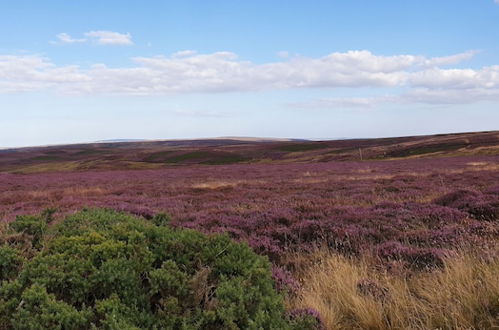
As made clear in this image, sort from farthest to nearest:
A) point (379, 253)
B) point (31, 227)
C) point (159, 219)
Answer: point (379, 253)
point (159, 219)
point (31, 227)

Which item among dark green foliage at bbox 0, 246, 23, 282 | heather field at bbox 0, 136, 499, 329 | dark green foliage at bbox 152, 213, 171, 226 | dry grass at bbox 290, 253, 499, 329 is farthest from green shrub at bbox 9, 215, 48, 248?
dry grass at bbox 290, 253, 499, 329

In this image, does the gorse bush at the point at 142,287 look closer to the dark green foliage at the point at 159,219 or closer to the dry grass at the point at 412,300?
the dry grass at the point at 412,300

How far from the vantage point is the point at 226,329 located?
10.7ft

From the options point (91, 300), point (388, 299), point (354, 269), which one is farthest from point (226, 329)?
point (354, 269)

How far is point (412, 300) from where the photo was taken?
4.22m

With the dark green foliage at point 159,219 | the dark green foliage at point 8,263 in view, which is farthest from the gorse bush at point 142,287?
the dark green foliage at point 159,219

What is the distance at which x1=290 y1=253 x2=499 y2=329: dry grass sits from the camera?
3.97m

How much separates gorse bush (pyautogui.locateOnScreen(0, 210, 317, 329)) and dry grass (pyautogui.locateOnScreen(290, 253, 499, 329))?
2.77 feet

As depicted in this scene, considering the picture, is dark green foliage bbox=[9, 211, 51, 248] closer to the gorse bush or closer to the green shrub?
the green shrub

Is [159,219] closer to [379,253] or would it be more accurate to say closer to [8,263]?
[8,263]

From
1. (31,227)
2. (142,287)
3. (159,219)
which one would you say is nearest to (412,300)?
(142,287)

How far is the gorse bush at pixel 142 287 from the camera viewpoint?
323 centimetres

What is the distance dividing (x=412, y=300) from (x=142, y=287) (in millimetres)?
2942

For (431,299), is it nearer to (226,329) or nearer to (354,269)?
(354,269)
